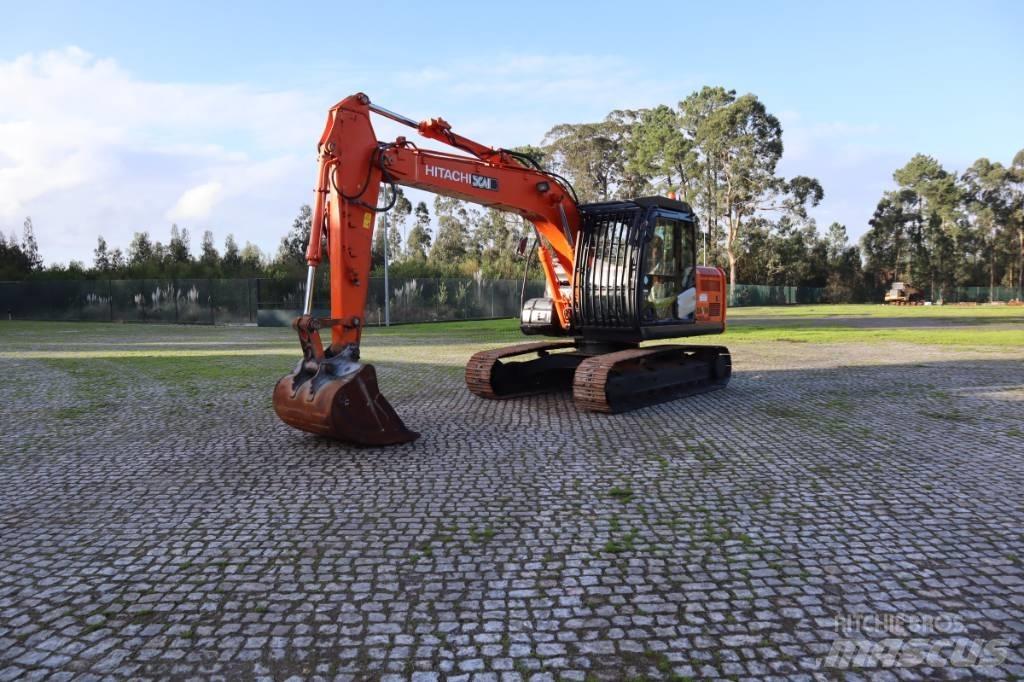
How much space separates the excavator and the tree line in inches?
421

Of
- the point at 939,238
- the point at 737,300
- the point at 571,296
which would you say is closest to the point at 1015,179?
the point at 939,238

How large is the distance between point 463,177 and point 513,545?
527cm

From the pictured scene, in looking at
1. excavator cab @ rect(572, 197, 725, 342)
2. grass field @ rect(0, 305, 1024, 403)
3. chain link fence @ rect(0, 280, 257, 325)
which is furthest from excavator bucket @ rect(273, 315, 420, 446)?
chain link fence @ rect(0, 280, 257, 325)

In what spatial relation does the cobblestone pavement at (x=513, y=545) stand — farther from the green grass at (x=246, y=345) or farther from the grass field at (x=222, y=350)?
the green grass at (x=246, y=345)

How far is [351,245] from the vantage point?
699 cm

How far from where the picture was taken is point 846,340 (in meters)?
19.8

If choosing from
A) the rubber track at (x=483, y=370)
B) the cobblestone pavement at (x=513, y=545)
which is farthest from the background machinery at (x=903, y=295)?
the rubber track at (x=483, y=370)

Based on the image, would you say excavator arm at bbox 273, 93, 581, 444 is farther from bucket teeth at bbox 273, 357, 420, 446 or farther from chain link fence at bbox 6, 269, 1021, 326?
chain link fence at bbox 6, 269, 1021, 326

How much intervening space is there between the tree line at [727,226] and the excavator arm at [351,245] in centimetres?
1261

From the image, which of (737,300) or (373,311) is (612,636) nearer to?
(373,311)

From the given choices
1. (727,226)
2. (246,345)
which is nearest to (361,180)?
(246,345)

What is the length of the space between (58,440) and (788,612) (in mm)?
6926

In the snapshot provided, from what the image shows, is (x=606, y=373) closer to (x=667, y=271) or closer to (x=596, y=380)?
(x=596, y=380)

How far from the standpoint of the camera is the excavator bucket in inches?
246
